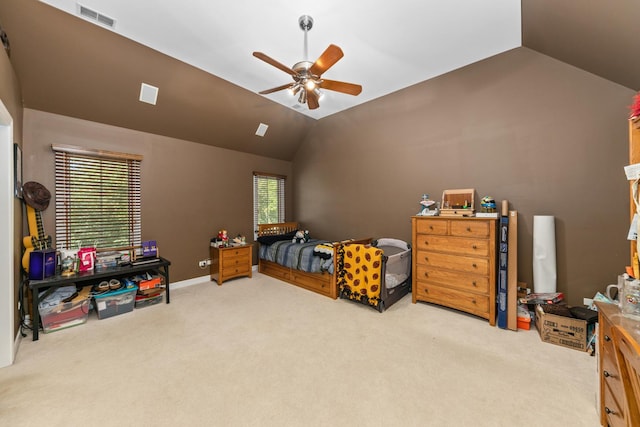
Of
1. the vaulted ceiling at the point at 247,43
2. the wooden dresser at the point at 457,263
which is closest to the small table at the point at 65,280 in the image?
the vaulted ceiling at the point at 247,43

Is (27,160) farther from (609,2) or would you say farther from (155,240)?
(609,2)

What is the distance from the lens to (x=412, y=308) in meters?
3.25

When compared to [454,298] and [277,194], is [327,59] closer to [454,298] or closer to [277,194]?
[454,298]

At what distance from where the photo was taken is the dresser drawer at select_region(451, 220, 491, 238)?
2.80 metres

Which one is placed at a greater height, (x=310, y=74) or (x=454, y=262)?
(x=310, y=74)

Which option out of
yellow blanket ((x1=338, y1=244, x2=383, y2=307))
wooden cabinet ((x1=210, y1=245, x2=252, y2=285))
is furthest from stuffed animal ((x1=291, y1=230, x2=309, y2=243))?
yellow blanket ((x1=338, y1=244, x2=383, y2=307))

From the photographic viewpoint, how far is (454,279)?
304 centimetres

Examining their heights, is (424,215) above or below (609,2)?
below

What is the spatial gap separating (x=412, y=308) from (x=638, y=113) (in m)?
2.70

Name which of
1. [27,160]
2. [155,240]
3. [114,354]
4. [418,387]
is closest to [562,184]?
[418,387]

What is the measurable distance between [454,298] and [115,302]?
4.30 metres

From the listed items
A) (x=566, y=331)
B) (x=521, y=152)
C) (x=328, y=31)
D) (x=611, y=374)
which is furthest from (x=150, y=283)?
(x=521, y=152)

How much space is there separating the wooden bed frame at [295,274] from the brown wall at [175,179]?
528mm

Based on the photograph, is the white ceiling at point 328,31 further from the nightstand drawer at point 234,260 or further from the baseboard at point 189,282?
the baseboard at point 189,282
